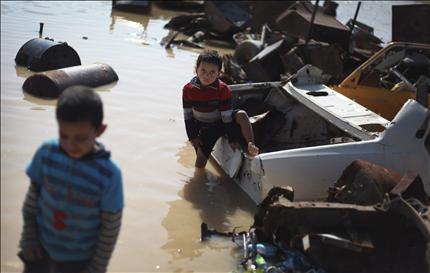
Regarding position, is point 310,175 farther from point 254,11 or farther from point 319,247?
point 254,11

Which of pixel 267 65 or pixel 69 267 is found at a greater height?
pixel 69 267

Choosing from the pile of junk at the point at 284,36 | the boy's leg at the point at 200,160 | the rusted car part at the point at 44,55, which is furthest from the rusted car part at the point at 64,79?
the boy's leg at the point at 200,160

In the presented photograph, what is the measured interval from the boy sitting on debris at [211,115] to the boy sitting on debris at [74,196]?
2.94 meters

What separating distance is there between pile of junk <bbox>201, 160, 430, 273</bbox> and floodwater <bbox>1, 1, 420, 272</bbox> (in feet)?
1.30

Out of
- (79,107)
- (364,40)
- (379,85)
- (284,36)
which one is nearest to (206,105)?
(379,85)

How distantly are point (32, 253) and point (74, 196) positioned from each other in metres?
0.38

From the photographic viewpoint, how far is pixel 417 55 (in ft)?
25.7

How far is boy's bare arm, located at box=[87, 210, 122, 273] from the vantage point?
2445 mm

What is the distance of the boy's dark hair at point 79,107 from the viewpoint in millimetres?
2236

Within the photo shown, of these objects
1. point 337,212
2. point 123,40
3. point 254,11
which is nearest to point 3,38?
point 123,40

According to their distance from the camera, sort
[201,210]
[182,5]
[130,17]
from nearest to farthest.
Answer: [201,210] < [130,17] < [182,5]

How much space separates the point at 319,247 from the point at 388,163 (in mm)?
1371

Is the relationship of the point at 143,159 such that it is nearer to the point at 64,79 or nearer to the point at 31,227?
the point at 64,79

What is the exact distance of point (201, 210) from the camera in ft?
16.9
